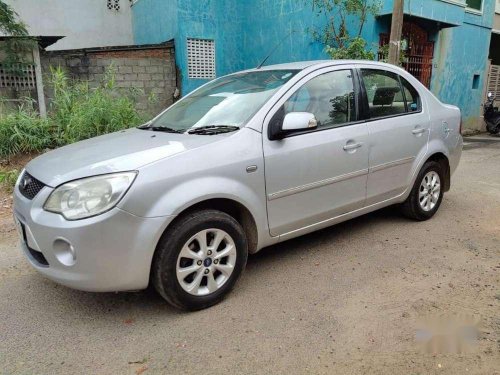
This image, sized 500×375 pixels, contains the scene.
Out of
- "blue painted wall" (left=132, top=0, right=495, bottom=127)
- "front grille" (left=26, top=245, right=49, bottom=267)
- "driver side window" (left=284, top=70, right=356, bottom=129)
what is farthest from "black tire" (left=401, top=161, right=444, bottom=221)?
"blue painted wall" (left=132, top=0, right=495, bottom=127)

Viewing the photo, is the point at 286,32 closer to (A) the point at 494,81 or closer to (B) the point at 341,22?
(B) the point at 341,22

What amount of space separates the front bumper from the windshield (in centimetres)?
99

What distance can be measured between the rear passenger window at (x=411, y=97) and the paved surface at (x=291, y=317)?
1312 mm

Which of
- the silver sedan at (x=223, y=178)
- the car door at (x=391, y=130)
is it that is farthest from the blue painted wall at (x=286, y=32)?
the silver sedan at (x=223, y=178)

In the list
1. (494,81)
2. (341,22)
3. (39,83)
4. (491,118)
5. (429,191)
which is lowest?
(491,118)

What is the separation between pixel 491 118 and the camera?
513 inches

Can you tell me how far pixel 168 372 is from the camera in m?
2.34

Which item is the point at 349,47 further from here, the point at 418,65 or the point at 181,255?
the point at 181,255

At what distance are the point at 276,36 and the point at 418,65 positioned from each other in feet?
12.7

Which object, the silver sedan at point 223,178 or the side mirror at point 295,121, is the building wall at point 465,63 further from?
the side mirror at point 295,121

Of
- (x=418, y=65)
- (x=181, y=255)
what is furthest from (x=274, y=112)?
(x=418, y=65)

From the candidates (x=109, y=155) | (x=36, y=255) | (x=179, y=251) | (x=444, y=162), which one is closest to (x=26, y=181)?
(x=36, y=255)

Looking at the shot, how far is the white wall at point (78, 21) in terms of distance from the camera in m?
12.3

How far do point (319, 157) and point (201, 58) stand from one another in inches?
330
